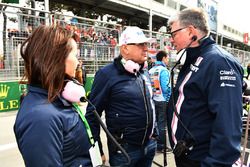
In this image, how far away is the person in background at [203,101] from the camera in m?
1.90

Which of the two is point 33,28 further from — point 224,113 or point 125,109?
point 224,113

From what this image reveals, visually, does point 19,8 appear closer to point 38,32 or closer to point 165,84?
point 165,84

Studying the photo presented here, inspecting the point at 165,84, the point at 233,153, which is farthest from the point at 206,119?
the point at 165,84

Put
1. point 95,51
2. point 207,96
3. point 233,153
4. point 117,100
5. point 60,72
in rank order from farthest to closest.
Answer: point 95,51 < point 117,100 < point 207,96 < point 233,153 < point 60,72

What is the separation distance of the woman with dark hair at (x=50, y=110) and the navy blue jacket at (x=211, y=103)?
0.75 metres

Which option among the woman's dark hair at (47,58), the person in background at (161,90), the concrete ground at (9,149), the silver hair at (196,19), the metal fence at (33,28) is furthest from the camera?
the metal fence at (33,28)

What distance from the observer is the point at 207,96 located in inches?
79.4

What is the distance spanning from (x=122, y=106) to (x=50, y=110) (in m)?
1.36

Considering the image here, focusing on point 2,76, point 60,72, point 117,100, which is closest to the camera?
point 60,72

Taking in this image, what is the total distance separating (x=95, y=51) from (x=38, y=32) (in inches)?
388

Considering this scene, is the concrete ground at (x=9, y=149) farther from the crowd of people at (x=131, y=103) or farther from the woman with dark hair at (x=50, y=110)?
the woman with dark hair at (x=50, y=110)

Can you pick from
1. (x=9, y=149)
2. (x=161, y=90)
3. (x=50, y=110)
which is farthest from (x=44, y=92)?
(x=9, y=149)

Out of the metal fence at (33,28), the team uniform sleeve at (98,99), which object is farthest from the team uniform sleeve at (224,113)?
the metal fence at (33,28)

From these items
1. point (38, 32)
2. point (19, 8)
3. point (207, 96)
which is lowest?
point (207, 96)
